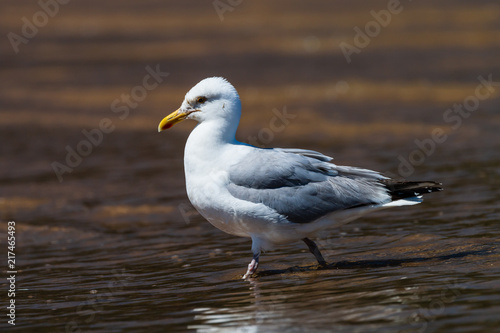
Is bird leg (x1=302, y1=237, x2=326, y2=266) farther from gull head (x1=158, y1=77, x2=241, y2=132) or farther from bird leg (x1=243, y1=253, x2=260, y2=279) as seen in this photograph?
gull head (x1=158, y1=77, x2=241, y2=132)

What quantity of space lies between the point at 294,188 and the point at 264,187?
0.28 meters

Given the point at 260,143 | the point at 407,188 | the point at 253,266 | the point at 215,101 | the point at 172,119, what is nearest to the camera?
the point at 253,266

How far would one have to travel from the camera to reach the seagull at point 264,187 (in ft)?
25.6

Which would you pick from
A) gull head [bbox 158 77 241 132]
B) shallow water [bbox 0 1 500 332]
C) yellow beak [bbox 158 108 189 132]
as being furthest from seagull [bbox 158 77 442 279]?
shallow water [bbox 0 1 500 332]

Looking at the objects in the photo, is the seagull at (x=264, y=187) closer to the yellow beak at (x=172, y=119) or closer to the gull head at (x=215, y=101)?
the gull head at (x=215, y=101)

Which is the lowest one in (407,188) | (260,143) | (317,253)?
(317,253)

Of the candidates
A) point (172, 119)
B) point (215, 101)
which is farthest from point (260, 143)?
→ point (215, 101)

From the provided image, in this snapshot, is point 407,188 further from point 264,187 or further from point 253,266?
point 253,266

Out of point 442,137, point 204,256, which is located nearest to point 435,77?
point 442,137

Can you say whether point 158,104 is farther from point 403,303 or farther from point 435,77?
point 403,303

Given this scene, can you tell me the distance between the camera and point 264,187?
7.88 metres

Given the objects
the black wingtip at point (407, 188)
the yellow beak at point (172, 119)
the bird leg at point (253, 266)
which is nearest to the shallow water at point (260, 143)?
the bird leg at point (253, 266)

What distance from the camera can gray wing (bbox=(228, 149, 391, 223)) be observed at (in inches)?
307

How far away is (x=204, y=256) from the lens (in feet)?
29.9
